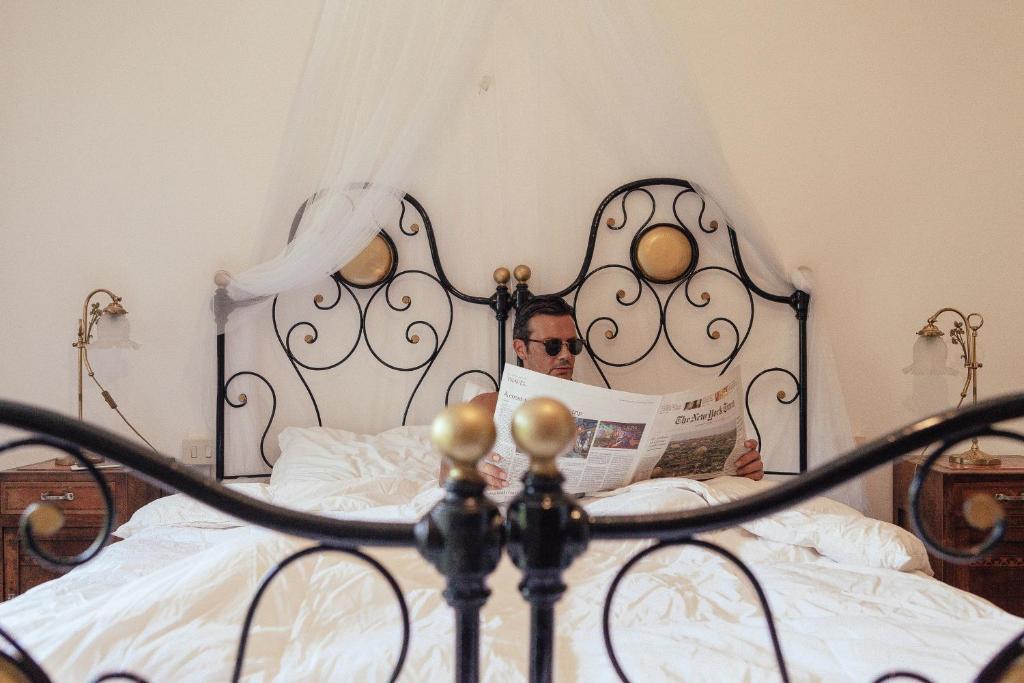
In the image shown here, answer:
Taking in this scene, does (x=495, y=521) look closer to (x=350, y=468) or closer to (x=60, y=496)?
(x=350, y=468)

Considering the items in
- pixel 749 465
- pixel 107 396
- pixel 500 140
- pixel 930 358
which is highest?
pixel 500 140

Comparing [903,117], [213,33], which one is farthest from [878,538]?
[213,33]

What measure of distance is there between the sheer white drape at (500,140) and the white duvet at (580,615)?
0.94 meters

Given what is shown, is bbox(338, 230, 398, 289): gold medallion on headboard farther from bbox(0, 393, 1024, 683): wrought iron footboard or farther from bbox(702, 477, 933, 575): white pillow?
bbox(0, 393, 1024, 683): wrought iron footboard

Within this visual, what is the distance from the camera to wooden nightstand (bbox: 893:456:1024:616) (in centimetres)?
205

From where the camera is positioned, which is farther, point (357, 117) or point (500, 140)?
point (500, 140)

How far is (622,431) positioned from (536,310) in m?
0.62

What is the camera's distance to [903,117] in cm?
247

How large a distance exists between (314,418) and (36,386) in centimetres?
90

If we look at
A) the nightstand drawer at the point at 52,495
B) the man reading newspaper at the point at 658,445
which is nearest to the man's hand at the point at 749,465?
the man reading newspaper at the point at 658,445

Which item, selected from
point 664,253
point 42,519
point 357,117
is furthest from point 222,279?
point 42,519

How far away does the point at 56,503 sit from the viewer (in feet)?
6.89

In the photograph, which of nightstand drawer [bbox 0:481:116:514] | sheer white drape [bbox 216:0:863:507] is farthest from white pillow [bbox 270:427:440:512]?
nightstand drawer [bbox 0:481:116:514]

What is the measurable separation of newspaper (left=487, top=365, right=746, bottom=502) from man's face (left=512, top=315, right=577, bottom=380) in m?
0.47
